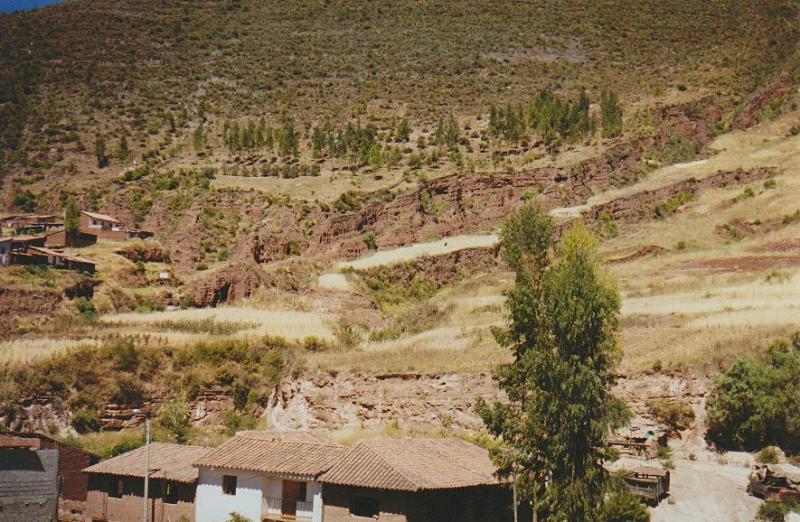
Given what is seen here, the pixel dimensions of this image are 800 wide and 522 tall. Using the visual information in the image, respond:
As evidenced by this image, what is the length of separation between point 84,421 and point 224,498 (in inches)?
433

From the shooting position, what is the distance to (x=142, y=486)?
32.3m

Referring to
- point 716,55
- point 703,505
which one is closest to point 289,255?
point 703,505

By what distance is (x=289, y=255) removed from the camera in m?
66.8

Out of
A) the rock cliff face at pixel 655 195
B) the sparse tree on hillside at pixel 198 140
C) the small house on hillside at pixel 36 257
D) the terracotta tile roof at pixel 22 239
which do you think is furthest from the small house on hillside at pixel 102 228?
the rock cliff face at pixel 655 195

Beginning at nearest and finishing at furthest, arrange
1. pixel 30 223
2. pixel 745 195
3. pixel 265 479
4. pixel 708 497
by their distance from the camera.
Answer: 1. pixel 708 497
2. pixel 265 479
3. pixel 745 195
4. pixel 30 223

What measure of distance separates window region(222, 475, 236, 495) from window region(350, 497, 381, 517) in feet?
14.2

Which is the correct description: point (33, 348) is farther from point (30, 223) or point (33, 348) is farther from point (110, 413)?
point (30, 223)

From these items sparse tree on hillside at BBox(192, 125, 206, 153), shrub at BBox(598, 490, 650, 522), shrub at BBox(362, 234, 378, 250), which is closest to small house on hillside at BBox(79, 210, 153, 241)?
shrub at BBox(362, 234, 378, 250)

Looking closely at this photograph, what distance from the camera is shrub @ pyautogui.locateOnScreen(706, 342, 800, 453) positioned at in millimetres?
30406

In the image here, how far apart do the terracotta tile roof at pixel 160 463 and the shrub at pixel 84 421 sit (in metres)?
5.34

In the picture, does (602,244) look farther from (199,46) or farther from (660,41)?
(199,46)

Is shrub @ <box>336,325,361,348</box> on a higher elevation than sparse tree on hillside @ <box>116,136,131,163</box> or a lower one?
lower

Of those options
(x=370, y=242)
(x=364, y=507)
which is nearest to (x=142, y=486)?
(x=364, y=507)

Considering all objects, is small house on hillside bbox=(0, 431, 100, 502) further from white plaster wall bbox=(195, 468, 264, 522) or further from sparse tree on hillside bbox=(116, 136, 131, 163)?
sparse tree on hillside bbox=(116, 136, 131, 163)
